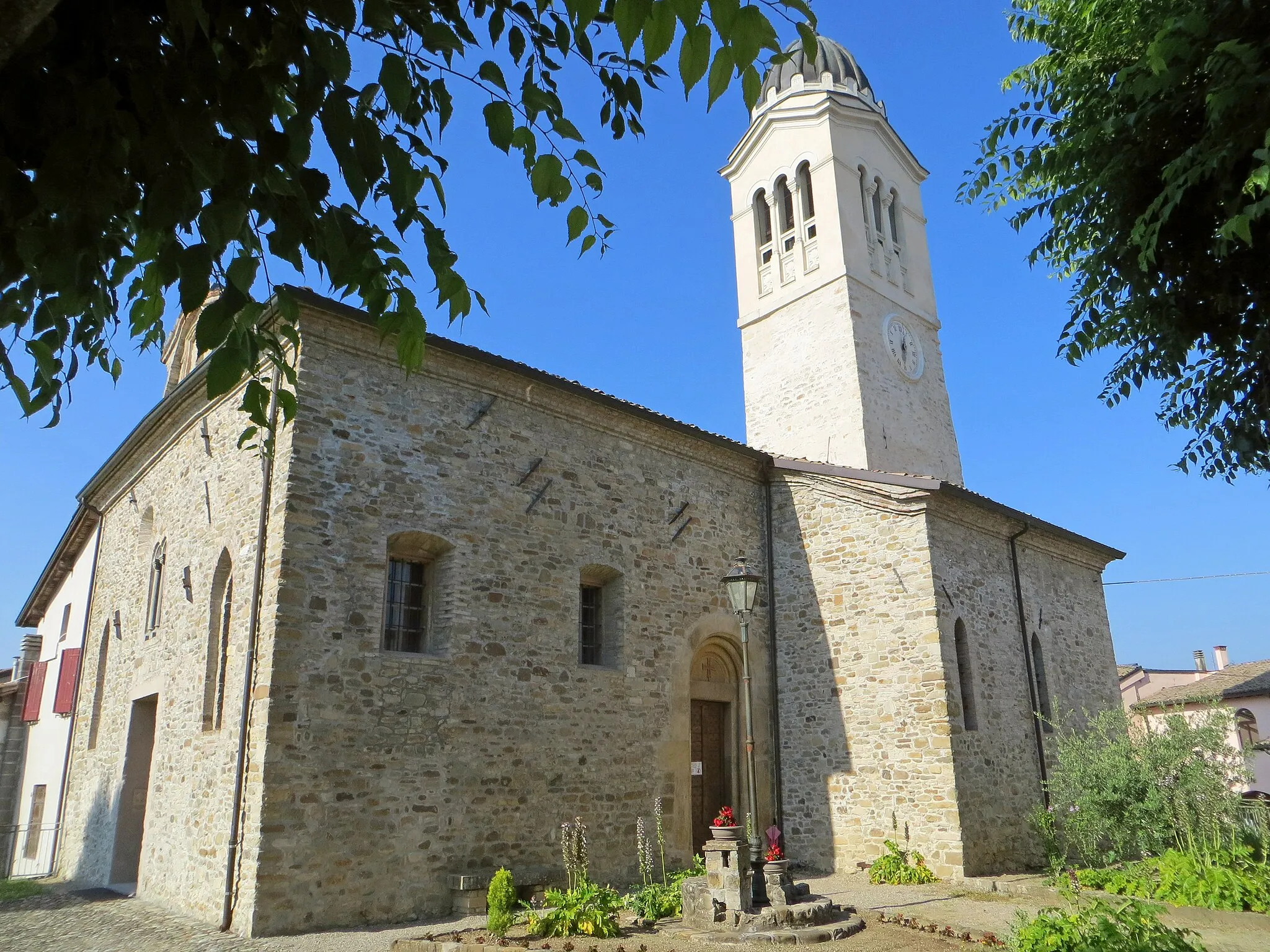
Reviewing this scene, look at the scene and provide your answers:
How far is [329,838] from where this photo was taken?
8477mm

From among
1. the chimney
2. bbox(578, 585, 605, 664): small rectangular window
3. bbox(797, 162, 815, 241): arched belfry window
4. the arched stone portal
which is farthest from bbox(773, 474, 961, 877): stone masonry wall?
the chimney

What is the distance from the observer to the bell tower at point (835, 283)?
18.4 m

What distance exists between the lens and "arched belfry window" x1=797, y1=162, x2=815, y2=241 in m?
19.8

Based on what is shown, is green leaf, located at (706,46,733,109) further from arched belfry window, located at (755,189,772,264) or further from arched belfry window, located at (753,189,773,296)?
arched belfry window, located at (755,189,772,264)

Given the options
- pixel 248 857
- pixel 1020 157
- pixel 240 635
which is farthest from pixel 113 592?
pixel 1020 157

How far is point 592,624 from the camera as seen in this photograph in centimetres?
1196

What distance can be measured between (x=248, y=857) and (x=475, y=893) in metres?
2.32

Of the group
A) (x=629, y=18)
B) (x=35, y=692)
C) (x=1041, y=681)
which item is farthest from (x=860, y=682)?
(x=35, y=692)

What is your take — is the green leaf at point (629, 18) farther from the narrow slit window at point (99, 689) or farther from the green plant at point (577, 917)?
the narrow slit window at point (99, 689)

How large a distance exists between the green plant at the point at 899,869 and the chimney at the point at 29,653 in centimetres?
1987

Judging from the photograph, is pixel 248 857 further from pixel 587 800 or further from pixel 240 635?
pixel 587 800

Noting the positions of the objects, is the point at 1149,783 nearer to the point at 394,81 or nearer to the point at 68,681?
the point at 394,81

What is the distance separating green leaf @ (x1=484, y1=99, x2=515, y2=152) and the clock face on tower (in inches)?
678

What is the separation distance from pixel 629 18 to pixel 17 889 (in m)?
15.8
